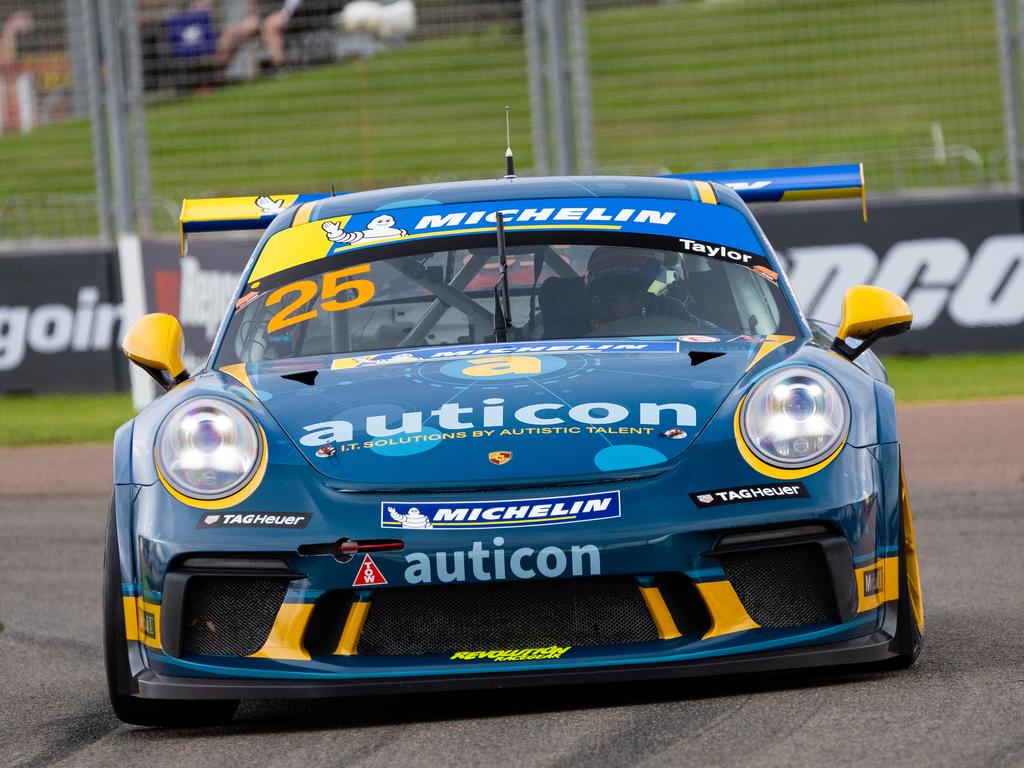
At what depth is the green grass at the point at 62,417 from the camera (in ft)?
37.4

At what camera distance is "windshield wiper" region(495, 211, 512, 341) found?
4625mm

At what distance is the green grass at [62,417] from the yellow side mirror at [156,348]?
652 cm

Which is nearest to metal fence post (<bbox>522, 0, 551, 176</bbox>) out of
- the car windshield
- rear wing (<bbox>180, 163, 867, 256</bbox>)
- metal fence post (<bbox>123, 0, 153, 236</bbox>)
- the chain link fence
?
the chain link fence

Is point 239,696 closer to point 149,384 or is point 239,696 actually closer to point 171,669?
point 171,669

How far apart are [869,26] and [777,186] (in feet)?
31.9

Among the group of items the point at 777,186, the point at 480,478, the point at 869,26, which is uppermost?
the point at 869,26

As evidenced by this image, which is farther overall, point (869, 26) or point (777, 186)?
point (869, 26)

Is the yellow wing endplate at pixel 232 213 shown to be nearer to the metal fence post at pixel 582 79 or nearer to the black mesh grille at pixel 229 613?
the black mesh grille at pixel 229 613

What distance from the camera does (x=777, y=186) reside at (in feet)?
19.7

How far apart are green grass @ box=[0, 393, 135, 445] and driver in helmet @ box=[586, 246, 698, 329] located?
271 inches

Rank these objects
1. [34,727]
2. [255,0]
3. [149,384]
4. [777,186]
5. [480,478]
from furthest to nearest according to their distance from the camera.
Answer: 1. [255,0]
2. [149,384]
3. [777,186]
4. [34,727]
5. [480,478]

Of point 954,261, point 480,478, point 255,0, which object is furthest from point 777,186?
point 255,0

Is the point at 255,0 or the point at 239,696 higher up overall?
the point at 255,0

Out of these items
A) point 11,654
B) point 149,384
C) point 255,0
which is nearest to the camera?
point 11,654
